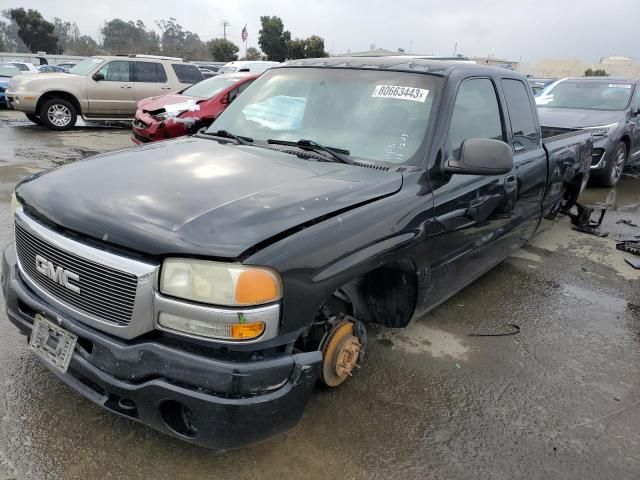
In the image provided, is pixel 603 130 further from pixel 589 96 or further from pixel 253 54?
pixel 253 54

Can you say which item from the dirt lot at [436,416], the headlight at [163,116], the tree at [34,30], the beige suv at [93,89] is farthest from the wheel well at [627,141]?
the tree at [34,30]

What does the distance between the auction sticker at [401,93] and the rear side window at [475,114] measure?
0.23 m

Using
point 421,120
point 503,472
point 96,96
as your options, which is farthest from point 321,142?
point 96,96

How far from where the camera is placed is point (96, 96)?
12.0 metres

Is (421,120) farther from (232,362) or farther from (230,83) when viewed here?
(230,83)

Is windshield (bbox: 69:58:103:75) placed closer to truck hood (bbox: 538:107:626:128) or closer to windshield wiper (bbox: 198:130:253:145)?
truck hood (bbox: 538:107:626:128)

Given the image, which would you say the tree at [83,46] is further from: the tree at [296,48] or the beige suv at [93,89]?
the beige suv at [93,89]

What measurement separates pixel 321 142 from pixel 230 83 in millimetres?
7537

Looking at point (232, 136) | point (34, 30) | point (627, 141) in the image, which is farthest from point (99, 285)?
point (34, 30)

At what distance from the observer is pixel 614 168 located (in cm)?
834

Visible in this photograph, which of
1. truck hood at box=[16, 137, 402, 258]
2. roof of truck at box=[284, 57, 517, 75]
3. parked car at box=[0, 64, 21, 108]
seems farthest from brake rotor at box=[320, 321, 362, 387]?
parked car at box=[0, 64, 21, 108]

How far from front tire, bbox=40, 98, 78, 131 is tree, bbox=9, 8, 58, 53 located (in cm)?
4326

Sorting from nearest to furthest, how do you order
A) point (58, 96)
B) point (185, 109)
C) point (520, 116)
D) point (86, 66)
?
point (520, 116)
point (185, 109)
point (58, 96)
point (86, 66)

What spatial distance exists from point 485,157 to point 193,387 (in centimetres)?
193
